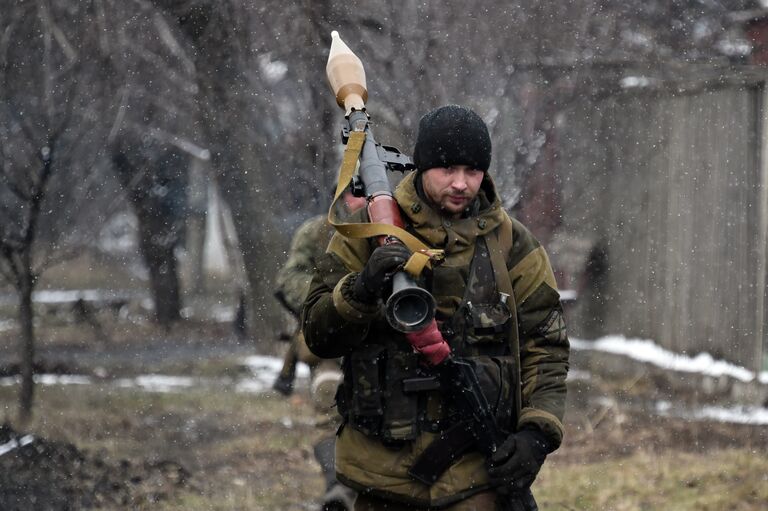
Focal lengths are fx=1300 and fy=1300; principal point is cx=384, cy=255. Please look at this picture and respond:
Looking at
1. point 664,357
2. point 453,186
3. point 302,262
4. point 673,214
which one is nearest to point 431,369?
point 453,186

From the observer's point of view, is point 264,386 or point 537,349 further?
point 264,386

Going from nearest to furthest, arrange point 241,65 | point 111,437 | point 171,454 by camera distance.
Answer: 1. point 171,454
2. point 111,437
3. point 241,65

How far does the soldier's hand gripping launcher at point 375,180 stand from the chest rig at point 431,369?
0.22 metres

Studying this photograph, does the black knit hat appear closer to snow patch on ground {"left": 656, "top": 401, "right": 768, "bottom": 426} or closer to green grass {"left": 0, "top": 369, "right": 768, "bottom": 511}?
green grass {"left": 0, "top": 369, "right": 768, "bottom": 511}

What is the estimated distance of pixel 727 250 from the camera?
1023cm

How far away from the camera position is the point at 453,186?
3576 millimetres

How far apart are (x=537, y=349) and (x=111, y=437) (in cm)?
705

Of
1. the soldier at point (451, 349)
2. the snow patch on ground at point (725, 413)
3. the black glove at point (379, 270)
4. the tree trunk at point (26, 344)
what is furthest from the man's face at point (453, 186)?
the tree trunk at point (26, 344)

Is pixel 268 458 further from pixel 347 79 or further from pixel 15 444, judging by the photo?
pixel 347 79

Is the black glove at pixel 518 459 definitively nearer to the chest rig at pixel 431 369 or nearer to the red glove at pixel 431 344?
the chest rig at pixel 431 369

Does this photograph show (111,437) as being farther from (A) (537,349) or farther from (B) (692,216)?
(A) (537,349)

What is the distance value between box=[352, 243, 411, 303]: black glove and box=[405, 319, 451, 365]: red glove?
15 centimetres

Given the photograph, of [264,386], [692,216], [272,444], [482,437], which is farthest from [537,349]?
[264,386]

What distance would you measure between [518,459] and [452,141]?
89cm
